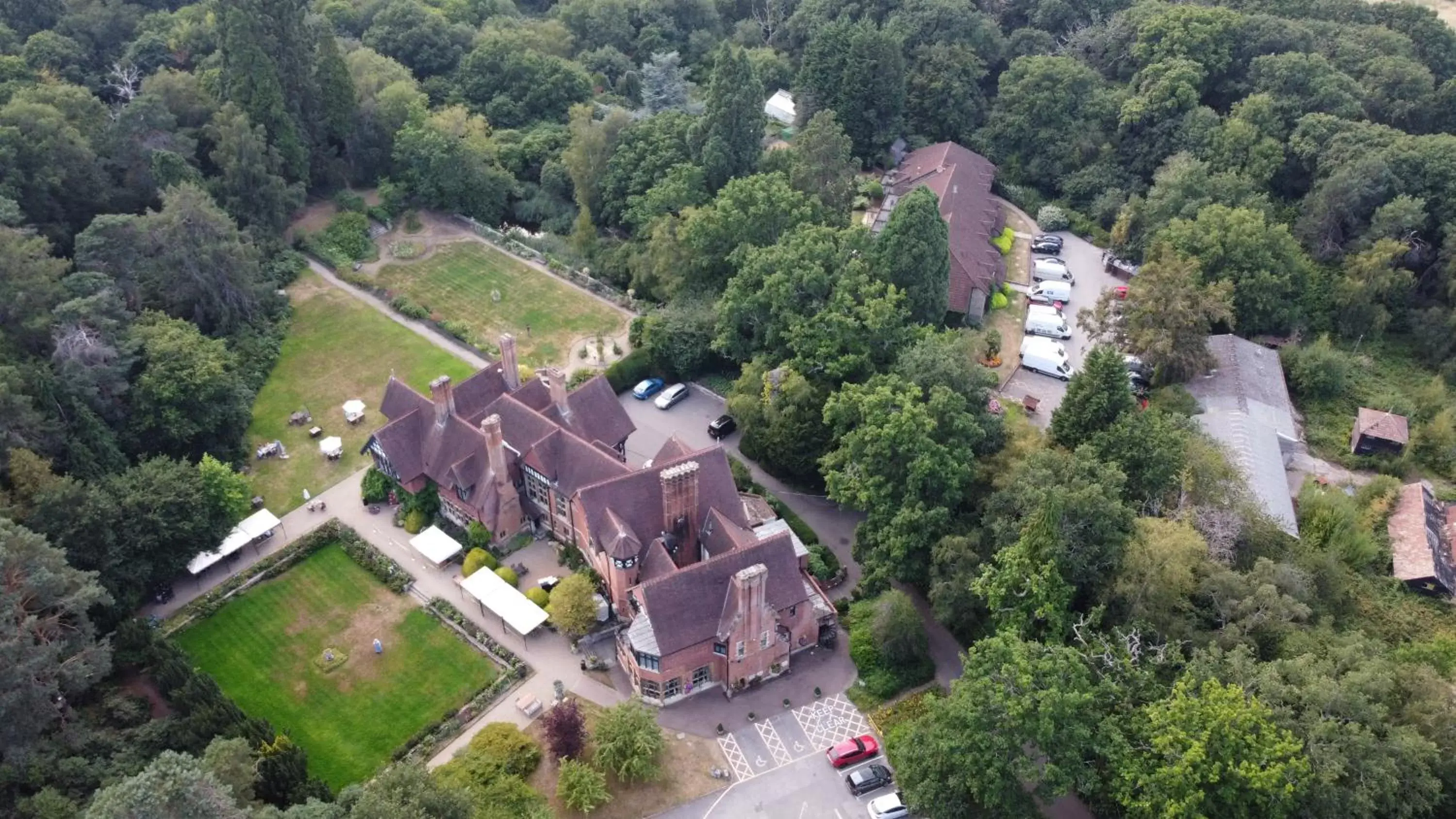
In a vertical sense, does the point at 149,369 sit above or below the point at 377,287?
above

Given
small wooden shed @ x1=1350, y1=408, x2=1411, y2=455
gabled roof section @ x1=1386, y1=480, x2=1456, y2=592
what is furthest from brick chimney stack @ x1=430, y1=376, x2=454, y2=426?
small wooden shed @ x1=1350, y1=408, x2=1411, y2=455

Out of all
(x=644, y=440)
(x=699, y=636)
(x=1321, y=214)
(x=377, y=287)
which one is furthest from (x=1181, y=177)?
(x=377, y=287)

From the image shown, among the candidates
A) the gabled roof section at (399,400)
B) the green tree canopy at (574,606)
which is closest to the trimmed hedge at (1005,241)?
the gabled roof section at (399,400)

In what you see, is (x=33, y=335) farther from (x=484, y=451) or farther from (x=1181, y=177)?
(x=1181, y=177)

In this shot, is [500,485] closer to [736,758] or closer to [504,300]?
[736,758]

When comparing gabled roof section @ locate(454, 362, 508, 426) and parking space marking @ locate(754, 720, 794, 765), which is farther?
gabled roof section @ locate(454, 362, 508, 426)

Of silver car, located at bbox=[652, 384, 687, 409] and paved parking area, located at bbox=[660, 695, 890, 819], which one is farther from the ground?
silver car, located at bbox=[652, 384, 687, 409]

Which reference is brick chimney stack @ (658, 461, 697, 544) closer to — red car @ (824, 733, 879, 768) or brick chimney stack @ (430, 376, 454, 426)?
red car @ (824, 733, 879, 768)

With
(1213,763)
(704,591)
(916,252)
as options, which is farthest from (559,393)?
(1213,763)
